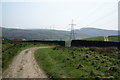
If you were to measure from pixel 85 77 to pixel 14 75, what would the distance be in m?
6.82

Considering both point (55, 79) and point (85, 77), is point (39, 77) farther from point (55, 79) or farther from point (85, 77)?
point (85, 77)

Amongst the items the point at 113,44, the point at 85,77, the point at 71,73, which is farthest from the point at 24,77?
the point at 113,44

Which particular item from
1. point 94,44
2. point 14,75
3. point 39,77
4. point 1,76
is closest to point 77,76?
point 39,77

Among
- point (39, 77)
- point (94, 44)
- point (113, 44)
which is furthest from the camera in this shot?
point (94, 44)

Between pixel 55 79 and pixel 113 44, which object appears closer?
pixel 55 79

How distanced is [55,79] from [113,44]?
109 ft

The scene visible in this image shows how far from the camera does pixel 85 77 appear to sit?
13164mm

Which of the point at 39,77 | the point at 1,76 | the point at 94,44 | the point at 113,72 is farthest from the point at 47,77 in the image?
the point at 94,44

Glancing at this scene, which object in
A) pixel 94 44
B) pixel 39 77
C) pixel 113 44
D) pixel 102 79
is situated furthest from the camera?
pixel 94 44

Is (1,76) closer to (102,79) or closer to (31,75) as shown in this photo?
(31,75)

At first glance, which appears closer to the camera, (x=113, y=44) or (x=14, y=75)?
(x=14, y=75)

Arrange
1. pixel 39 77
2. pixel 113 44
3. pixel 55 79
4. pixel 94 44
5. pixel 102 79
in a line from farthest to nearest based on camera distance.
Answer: pixel 94 44 → pixel 113 44 → pixel 39 77 → pixel 55 79 → pixel 102 79

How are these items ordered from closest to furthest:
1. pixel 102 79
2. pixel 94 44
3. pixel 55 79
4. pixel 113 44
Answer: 1. pixel 102 79
2. pixel 55 79
3. pixel 113 44
4. pixel 94 44

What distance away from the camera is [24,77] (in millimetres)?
14469
